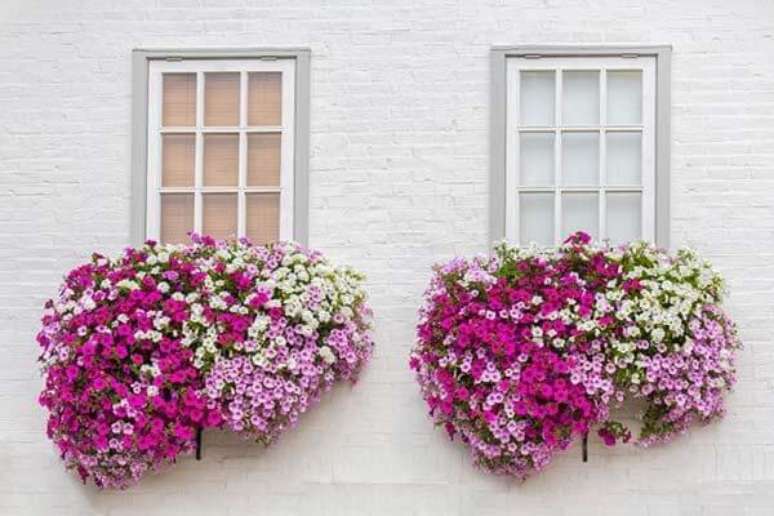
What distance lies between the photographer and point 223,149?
7621mm

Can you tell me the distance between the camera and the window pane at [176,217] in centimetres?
760

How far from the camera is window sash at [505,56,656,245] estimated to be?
740 cm

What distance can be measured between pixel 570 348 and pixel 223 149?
2.22m

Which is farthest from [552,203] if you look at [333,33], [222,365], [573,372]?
[222,365]

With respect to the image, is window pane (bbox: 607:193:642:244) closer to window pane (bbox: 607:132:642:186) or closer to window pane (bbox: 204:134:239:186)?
window pane (bbox: 607:132:642:186)

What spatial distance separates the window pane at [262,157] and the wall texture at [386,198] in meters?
0.21

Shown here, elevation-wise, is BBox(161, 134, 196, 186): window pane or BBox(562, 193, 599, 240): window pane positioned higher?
BBox(161, 134, 196, 186): window pane

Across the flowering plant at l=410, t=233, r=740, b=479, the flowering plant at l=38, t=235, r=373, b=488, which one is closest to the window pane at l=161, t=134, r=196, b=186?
the flowering plant at l=38, t=235, r=373, b=488

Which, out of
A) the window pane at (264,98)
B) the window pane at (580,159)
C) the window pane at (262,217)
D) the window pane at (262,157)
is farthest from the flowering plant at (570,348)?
the window pane at (264,98)

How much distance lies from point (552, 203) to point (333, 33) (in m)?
1.52

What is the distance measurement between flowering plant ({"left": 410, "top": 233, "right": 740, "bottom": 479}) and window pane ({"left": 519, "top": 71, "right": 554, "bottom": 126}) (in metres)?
0.77

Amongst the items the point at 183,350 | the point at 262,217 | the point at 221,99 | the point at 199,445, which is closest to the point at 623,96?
the point at 262,217

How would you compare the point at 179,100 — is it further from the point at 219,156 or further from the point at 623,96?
the point at 623,96

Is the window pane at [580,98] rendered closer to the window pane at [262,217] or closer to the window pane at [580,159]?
the window pane at [580,159]
